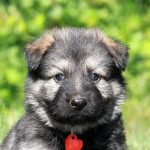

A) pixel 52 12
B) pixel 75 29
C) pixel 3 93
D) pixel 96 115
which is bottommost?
pixel 3 93

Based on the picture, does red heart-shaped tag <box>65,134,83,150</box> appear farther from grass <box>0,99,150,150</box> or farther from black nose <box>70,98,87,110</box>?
grass <box>0,99,150,150</box>

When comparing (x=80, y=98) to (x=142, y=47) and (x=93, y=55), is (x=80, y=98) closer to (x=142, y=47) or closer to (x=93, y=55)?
(x=93, y=55)

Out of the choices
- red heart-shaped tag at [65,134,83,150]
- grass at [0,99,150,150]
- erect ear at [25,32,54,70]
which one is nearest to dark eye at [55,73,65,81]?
erect ear at [25,32,54,70]

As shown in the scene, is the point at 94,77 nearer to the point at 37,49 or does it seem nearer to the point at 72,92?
the point at 72,92

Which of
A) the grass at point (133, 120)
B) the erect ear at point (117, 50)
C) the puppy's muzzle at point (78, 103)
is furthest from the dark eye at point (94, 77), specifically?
the grass at point (133, 120)

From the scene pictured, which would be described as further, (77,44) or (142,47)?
(142,47)

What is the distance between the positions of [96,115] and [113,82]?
467mm

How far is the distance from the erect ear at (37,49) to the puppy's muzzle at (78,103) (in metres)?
0.65

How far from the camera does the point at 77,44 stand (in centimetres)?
749

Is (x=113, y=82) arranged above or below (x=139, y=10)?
above

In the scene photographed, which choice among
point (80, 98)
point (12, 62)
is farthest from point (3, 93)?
point (80, 98)

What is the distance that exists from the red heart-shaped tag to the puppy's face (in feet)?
0.31

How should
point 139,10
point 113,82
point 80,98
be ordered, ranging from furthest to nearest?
point 139,10 < point 113,82 < point 80,98

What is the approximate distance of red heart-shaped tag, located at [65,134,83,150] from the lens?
24.0 feet
